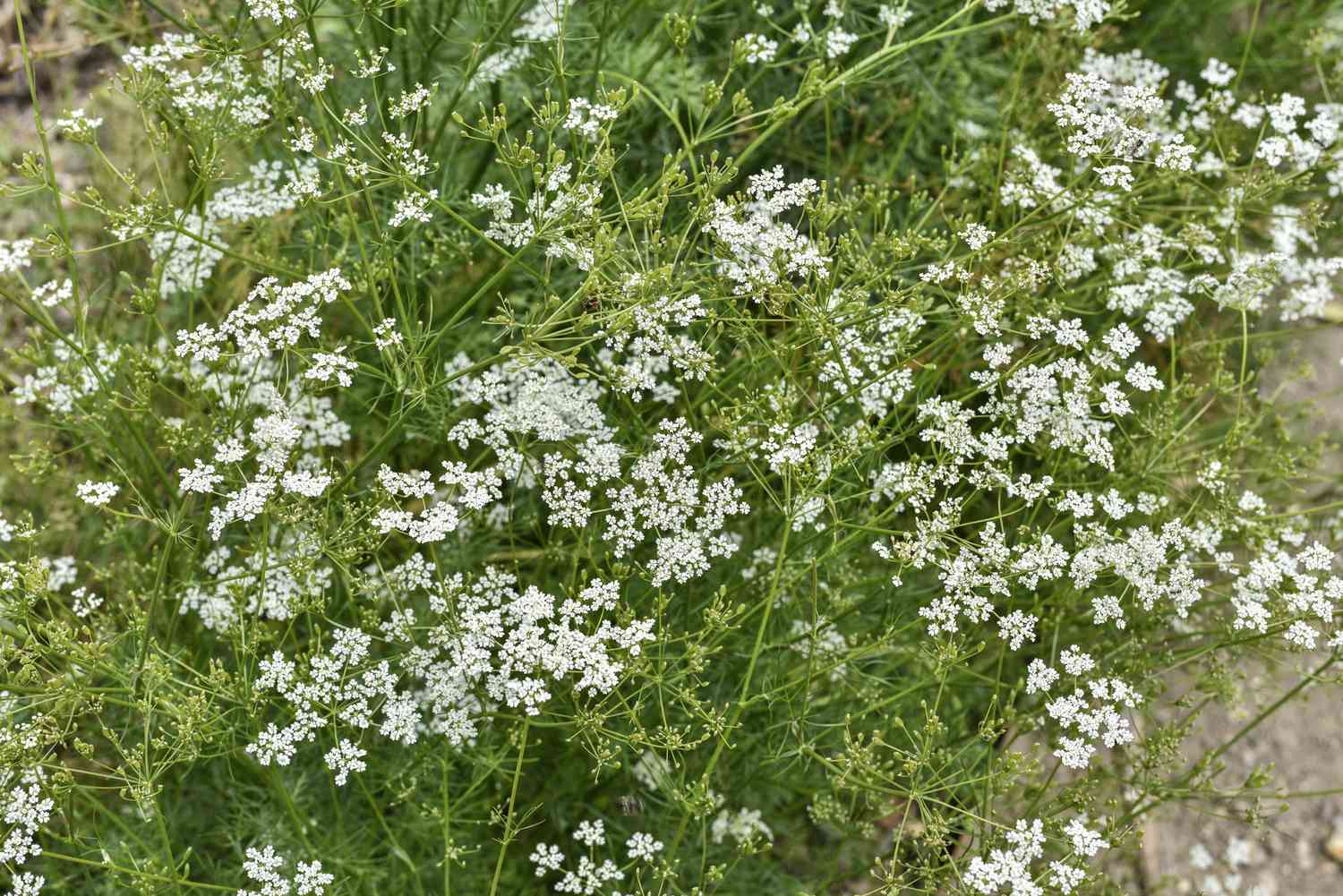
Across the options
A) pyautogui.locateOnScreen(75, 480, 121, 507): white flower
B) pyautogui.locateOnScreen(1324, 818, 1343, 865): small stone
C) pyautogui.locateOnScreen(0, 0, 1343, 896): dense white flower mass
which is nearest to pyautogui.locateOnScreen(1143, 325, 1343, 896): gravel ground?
pyautogui.locateOnScreen(1324, 818, 1343, 865): small stone

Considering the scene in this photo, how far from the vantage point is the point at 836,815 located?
3.61 meters

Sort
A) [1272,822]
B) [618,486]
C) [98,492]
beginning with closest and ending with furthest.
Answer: [98,492]
[618,486]
[1272,822]

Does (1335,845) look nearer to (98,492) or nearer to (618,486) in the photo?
(618,486)

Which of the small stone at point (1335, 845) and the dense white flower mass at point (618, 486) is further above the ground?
the dense white flower mass at point (618, 486)

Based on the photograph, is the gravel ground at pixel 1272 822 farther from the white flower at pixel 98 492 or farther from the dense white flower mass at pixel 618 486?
the white flower at pixel 98 492

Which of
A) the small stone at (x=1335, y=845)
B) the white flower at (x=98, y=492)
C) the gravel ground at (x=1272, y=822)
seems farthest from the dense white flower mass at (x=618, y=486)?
the small stone at (x=1335, y=845)

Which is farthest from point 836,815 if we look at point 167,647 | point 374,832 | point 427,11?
point 427,11

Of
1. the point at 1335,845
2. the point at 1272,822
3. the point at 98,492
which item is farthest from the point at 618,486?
the point at 1335,845

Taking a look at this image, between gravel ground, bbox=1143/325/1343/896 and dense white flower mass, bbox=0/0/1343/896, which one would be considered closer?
dense white flower mass, bbox=0/0/1343/896

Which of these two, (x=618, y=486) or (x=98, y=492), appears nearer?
(x=98, y=492)

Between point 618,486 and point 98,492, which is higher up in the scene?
point 98,492

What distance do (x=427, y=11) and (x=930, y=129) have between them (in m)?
2.30

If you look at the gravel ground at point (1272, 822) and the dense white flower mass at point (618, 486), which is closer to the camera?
the dense white flower mass at point (618, 486)

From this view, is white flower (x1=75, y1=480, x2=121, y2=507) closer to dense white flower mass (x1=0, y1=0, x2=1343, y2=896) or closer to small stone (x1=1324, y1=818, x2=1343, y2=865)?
dense white flower mass (x1=0, y1=0, x2=1343, y2=896)
